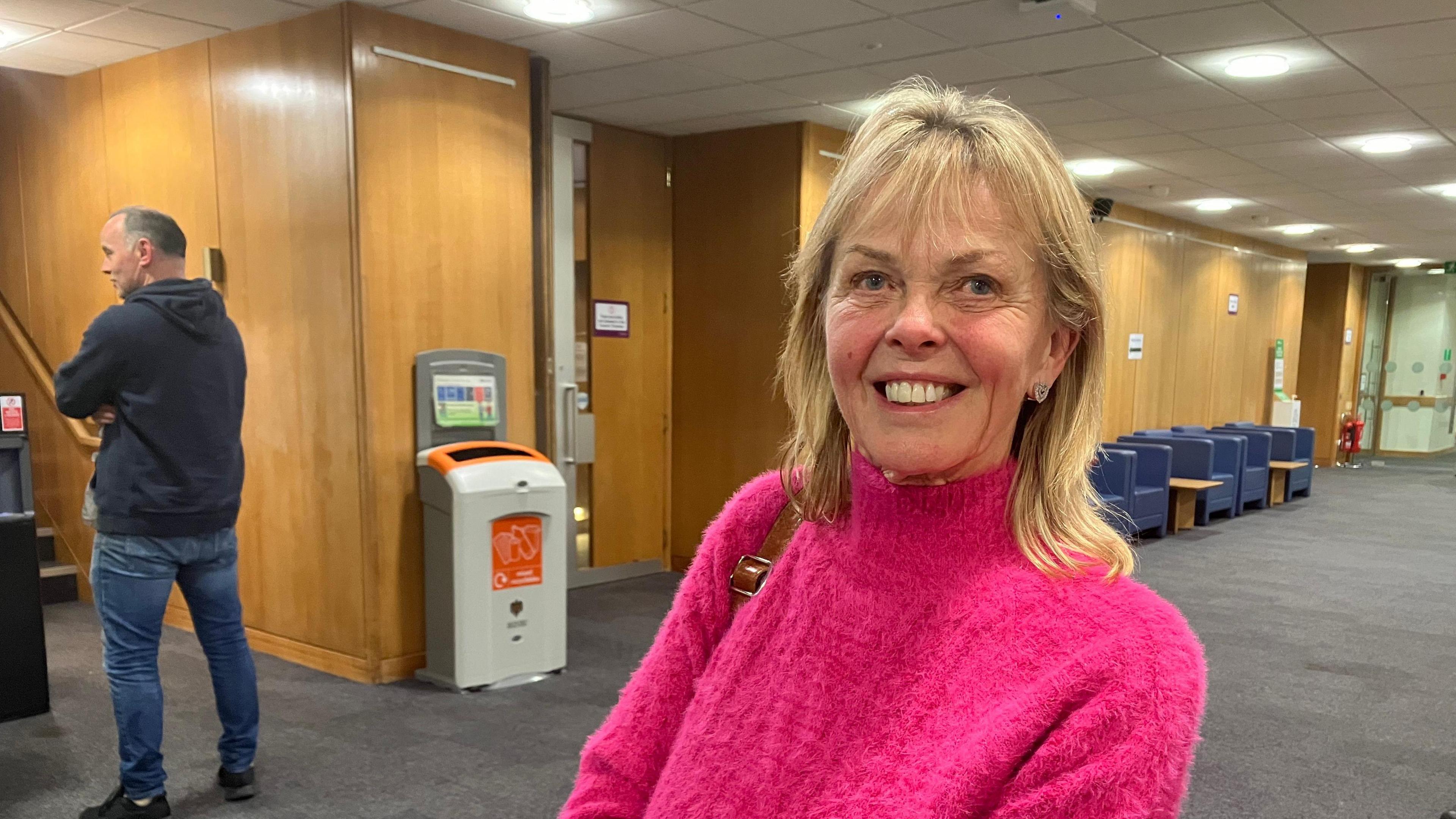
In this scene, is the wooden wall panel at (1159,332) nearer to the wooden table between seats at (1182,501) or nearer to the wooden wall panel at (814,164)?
the wooden table between seats at (1182,501)

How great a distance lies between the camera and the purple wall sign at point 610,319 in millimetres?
6352

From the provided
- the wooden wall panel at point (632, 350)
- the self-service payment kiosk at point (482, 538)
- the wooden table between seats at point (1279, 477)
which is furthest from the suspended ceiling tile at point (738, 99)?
the wooden table between seats at point (1279, 477)

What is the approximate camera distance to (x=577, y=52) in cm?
476

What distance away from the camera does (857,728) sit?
2.96 feet

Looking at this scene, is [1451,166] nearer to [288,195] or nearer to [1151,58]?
[1151,58]

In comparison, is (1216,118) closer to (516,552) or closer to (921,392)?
(516,552)

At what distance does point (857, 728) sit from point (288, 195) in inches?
166

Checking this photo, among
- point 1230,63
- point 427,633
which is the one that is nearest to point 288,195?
point 427,633

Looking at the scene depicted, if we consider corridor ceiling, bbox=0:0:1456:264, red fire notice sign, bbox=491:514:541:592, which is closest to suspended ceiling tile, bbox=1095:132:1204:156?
corridor ceiling, bbox=0:0:1456:264

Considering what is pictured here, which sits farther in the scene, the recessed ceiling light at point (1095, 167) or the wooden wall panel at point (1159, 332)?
the wooden wall panel at point (1159, 332)

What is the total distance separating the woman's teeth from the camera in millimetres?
894

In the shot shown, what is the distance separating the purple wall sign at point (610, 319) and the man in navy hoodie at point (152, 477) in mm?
3230

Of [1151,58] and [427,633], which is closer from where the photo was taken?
[427,633]

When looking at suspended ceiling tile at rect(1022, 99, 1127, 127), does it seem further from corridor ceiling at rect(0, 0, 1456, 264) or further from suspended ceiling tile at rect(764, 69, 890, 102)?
suspended ceiling tile at rect(764, 69, 890, 102)
